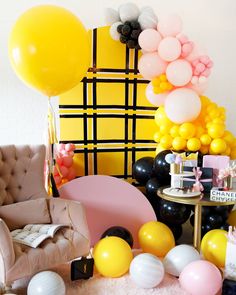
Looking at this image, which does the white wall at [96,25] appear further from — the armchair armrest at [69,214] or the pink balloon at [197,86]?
the armchair armrest at [69,214]

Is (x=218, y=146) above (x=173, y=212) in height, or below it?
above

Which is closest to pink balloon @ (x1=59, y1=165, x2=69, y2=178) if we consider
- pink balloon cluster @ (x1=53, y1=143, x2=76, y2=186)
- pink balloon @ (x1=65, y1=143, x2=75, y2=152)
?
pink balloon cluster @ (x1=53, y1=143, x2=76, y2=186)

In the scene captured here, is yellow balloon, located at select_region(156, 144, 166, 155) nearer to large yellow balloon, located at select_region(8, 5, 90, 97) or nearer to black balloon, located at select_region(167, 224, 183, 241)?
black balloon, located at select_region(167, 224, 183, 241)

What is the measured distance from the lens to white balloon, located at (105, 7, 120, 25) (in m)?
2.68

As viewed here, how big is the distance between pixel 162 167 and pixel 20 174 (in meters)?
1.09

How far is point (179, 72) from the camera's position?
8.21ft

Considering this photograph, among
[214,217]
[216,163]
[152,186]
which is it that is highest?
[216,163]

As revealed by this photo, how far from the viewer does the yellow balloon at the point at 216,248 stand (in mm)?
2182

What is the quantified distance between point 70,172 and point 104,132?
1.56 feet

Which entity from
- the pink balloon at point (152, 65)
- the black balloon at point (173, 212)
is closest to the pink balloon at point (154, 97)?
the pink balloon at point (152, 65)

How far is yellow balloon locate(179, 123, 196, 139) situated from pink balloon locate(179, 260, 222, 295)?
993mm

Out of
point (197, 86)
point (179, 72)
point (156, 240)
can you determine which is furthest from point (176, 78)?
point (156, 240)

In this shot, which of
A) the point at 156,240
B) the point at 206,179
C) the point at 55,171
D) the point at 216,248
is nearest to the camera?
the point at 216,248

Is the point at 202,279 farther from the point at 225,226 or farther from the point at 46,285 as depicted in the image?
the point at 46,285
